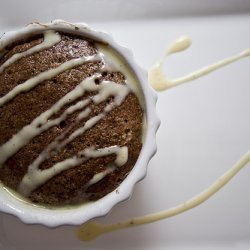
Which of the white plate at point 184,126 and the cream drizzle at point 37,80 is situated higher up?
the cream drizzle at point 37,80

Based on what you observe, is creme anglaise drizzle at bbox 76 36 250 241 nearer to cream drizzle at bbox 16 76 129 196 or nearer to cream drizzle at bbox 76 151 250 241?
cream drizzle at bbox 76 151 250 241

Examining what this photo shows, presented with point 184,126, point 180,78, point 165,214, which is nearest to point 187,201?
point 165,214

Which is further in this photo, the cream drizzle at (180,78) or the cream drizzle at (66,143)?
the cream drizzle at (180,78)

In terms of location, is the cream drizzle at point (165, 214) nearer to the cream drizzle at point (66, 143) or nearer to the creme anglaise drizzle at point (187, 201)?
the creme anglaise drizzle at point (187, 201)

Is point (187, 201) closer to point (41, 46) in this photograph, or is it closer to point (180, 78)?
point (180, 78)

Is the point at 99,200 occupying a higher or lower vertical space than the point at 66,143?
lower

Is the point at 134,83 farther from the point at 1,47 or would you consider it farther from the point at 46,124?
the point at 1,47

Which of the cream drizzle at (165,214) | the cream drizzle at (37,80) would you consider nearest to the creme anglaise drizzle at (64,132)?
the cream drizzle at (37,80)
